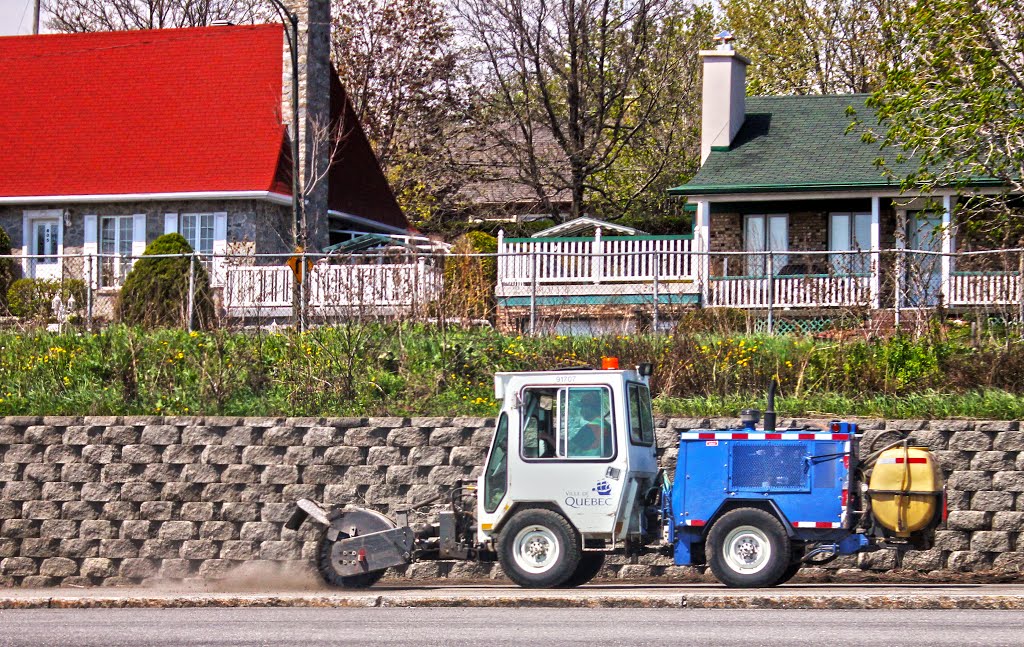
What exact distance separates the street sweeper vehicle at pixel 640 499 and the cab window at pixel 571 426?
12 millimetres

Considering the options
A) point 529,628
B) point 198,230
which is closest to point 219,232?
point 198,230

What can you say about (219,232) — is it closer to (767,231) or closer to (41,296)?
(41,296)

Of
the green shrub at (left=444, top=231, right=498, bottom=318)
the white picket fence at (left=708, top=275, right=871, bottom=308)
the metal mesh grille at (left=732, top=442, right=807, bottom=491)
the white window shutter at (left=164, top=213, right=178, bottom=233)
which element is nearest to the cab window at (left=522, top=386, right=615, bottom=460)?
the metal mesh grille at (left=732, top=442, right=807, bottom=491)

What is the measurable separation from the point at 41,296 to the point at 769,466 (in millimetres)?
14094

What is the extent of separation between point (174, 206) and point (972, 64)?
18365 millimetres

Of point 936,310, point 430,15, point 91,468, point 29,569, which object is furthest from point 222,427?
point 430,15

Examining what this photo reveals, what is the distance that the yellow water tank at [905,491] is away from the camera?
12.2 metres

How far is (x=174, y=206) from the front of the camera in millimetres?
31375

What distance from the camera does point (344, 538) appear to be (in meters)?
13.9

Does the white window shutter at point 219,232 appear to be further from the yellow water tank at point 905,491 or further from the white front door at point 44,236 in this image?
the yellow water tank at point 905,491

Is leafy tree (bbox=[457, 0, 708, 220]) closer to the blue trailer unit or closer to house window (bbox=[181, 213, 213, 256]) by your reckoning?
house window (bbox=[181, 213, 213, 256])

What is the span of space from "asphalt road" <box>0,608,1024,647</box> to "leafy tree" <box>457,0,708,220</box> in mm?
26799

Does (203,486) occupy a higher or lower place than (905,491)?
lower

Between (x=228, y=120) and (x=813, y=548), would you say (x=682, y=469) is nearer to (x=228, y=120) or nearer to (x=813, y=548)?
(x=813, y=548)
